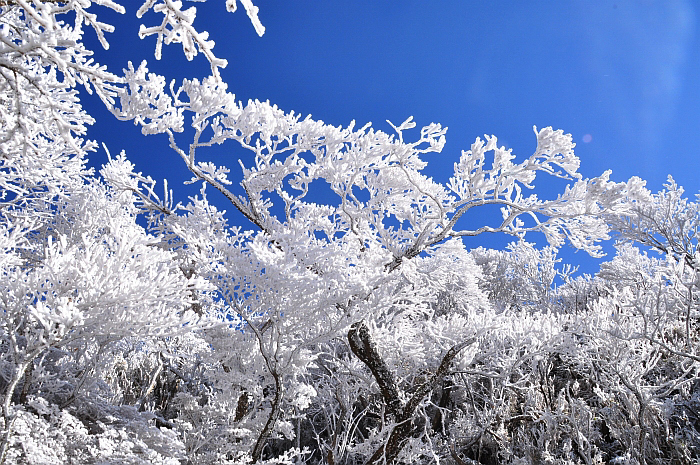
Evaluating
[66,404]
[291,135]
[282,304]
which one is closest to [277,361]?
[282,304]

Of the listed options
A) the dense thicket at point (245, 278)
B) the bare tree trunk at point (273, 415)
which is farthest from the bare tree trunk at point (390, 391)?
the bare tree trunk at point (273, 415)

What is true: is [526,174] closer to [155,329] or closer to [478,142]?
[478,142]

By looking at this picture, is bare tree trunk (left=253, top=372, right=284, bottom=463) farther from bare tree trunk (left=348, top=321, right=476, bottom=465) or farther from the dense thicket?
bare tree trunk (left=348, top=321, right=476, bottom=465)

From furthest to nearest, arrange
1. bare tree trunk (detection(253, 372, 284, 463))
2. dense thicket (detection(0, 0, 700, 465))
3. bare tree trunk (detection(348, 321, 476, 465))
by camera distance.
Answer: bare tree trunk (detection(348, 321, 476, 465)) < bare tree trunk (detection(253, 372, 284, 463)) < dense thicket (detection(0, 0, 700, 465))

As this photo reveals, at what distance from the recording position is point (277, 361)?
479cm

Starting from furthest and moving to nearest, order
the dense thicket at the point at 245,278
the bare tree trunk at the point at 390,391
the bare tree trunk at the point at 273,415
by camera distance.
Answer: the bare tree trunk at the point at 390,391 → the bare tree trunk at the point at 273,415 → the dense thicket at the point at 245,278

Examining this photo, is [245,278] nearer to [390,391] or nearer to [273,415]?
[273,415]

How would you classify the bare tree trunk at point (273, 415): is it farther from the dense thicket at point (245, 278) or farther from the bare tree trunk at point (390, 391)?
the bare tree trunk at point (390, 391)

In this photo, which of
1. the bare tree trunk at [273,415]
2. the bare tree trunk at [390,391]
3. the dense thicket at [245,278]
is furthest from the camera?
the bare tree trunk at [390,391]

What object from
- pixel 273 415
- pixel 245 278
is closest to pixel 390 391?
pixel 273 415

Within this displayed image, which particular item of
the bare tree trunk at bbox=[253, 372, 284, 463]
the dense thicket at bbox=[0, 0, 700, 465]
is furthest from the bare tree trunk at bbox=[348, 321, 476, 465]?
the bare tree trunk at bbox=[253, 372, 284, 463]

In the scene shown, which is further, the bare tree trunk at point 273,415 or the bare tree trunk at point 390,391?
the bare tree trunk at point 390,391

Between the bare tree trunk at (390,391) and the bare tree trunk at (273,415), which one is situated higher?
the bare tree trunk at (390,391)

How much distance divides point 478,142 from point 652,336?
13.4 feet
